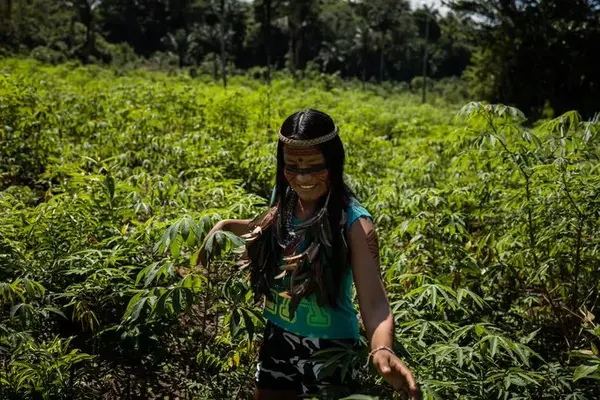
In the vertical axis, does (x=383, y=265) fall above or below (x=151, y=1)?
below

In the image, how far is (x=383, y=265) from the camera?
256cm

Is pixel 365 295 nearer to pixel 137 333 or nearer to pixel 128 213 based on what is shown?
pixel 137 333

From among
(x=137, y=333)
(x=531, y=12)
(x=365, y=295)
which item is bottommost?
(x=137, y=333)

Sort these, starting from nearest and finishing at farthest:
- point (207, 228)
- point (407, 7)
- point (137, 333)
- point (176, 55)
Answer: point (207, 228) < point (137, 333) < point (176, 55) < point (407, 7)

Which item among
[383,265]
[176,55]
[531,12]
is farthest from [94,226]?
[176,55]

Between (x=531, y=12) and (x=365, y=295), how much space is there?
17.4 m

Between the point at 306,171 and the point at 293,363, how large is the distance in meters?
0.53

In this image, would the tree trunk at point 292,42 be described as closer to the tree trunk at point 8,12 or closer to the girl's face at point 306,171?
the tree trunk at point 8,12

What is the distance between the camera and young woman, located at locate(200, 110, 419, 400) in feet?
4.23

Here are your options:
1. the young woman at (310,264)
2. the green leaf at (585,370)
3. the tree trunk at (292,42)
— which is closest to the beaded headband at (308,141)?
the young woman at (310,264)

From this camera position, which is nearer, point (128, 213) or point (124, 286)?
→ point (124, 286)

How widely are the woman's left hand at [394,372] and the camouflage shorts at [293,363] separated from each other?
0.20 m

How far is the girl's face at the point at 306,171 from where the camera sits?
134 centimetres

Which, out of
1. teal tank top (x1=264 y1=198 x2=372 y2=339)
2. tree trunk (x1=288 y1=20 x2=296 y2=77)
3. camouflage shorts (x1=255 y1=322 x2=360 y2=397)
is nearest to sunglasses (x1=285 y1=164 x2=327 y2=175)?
teal tank top (x1=264 y1=198 x2=372 y2=339)
